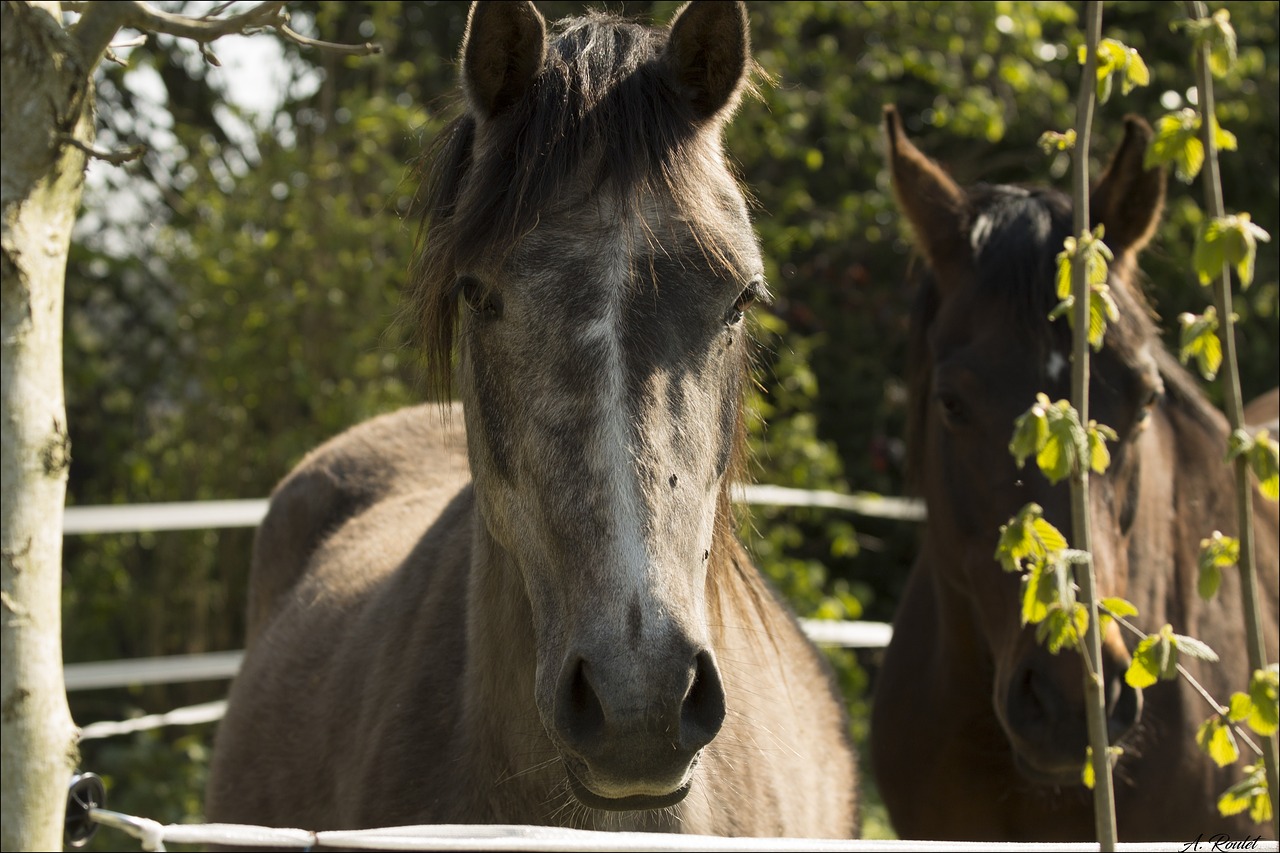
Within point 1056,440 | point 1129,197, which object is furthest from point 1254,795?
point 1129,197

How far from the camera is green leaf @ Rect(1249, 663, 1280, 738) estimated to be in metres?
1.52

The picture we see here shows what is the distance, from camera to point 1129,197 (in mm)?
3410

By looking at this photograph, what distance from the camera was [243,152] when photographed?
7234 mm

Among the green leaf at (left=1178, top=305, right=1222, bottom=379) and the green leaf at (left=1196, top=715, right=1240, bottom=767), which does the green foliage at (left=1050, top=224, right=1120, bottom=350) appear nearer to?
the green leaf at (left=1178, top=305, right=1222, bottom=379)

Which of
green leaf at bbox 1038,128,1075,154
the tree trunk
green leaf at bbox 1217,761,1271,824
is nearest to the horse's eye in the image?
green leaf at bbox 1038,128,1075,154

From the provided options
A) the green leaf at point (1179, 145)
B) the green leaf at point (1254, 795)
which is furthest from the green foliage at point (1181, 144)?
the green leaf at point (1254, 795)

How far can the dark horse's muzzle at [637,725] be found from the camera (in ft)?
5.56

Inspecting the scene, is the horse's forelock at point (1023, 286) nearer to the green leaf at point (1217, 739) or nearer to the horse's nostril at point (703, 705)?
the green leaf at point (1217, 739)

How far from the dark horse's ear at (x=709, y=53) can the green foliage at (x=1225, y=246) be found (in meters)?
0.97

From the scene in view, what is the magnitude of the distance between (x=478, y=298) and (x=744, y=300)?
18.7 inches

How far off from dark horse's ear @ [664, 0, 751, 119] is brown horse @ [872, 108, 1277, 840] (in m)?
1.32

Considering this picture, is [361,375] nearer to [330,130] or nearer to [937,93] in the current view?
[330,130]

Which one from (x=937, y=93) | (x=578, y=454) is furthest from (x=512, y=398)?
(x=937, y=93)

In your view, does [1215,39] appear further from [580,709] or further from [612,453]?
[580,709]
